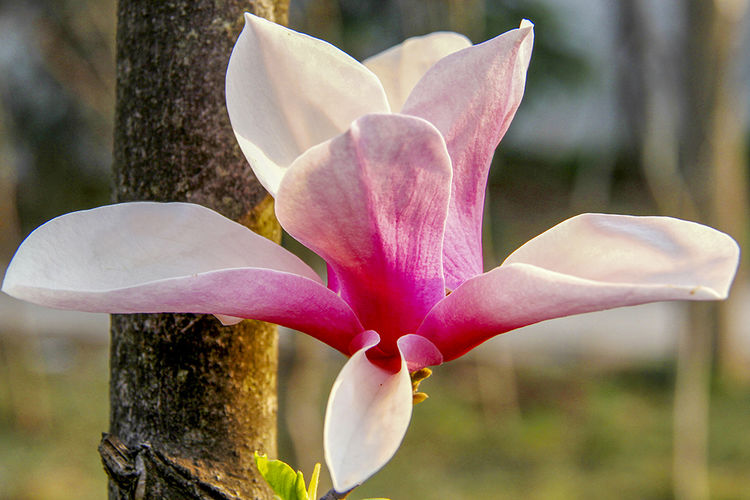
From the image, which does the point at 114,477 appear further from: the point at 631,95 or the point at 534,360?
the point at 534,360

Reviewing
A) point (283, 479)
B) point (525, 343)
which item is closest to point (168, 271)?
point (283, 479)

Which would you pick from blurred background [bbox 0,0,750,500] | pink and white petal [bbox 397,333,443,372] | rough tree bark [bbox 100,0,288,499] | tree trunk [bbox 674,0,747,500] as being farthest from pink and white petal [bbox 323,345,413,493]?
tree trunk [bbox 674,0,747,500]

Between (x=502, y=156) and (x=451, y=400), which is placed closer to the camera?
(x=451, y=400)

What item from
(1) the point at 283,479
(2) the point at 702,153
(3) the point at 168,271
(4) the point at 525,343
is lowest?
(4) the point at 525,343

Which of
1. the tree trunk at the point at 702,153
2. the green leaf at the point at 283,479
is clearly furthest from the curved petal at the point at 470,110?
the tree trunk at the point at 702,153

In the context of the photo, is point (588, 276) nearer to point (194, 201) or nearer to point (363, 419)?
point (363, 419)

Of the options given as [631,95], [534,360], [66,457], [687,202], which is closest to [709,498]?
[687,202]

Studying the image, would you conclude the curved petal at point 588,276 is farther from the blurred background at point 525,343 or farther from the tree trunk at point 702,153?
the tree trunk at point 702,153
